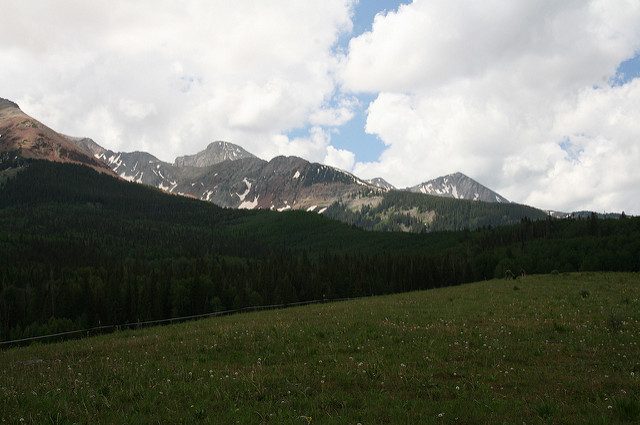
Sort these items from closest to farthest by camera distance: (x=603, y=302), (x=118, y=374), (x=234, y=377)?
(x=234, y=377), (x=118, y=374), (x=603, y=302)

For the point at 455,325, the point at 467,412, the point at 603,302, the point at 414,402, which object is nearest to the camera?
the point at 467,412

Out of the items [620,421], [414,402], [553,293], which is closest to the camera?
[620,421]

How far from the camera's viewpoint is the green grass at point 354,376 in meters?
11.3

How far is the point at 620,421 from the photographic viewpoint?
9969 millimetres

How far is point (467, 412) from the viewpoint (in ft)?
36.1

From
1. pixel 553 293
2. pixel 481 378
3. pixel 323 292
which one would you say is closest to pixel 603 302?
pixel 553 293

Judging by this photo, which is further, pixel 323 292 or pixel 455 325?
pixel 323 292

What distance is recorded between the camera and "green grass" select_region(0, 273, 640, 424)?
11.3m

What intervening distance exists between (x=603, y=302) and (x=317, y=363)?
25.4 meters

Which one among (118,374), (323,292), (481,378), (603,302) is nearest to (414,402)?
(481,378)

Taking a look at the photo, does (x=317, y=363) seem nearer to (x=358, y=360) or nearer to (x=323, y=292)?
(x=358, y=360)

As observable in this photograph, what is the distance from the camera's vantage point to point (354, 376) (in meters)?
14.9

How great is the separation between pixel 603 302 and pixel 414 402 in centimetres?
2735

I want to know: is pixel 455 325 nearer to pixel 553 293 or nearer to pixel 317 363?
pixel 317 363
